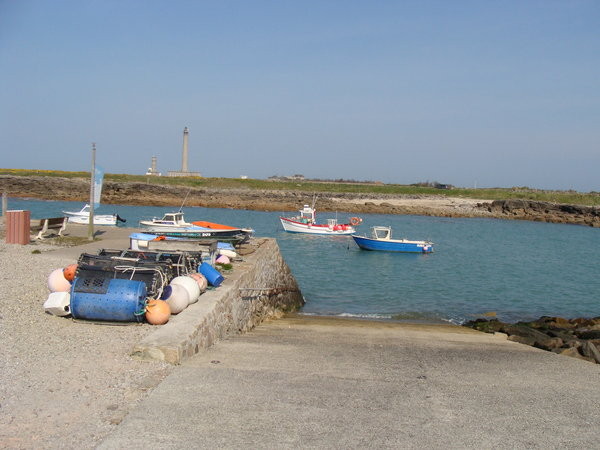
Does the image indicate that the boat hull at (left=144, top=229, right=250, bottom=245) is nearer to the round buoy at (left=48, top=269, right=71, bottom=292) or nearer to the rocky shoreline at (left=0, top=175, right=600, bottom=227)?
the round buoy at (left=48, top=269, right=71, bottom=292)

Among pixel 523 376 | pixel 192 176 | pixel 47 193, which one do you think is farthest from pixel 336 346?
pixel 192 176

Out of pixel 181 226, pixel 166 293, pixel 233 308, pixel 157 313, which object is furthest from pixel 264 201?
pixel 157 313

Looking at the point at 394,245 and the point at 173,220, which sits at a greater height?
the point at 173,220

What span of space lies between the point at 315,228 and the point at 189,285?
39.3 metres

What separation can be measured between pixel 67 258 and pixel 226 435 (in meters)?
10.8

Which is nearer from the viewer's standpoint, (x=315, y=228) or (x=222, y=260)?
(x=222, y=260)

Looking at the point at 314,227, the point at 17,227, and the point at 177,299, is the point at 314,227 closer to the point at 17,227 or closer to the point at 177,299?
the point at 17,227

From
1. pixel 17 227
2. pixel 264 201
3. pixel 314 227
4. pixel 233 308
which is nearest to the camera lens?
pixel 233 308

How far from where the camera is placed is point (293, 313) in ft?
61.2

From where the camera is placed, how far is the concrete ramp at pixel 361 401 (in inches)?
232

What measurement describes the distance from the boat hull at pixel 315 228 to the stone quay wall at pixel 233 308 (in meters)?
27.1

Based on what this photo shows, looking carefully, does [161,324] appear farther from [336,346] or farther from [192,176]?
[192,176]

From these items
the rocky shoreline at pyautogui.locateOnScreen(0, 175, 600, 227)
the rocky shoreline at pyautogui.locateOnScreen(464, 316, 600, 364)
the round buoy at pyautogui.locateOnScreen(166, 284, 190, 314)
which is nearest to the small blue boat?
the rocky shoreline at pyautogui.locateOnScreen(464, 316, 600, 364)

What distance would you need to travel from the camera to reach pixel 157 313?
360 inches
